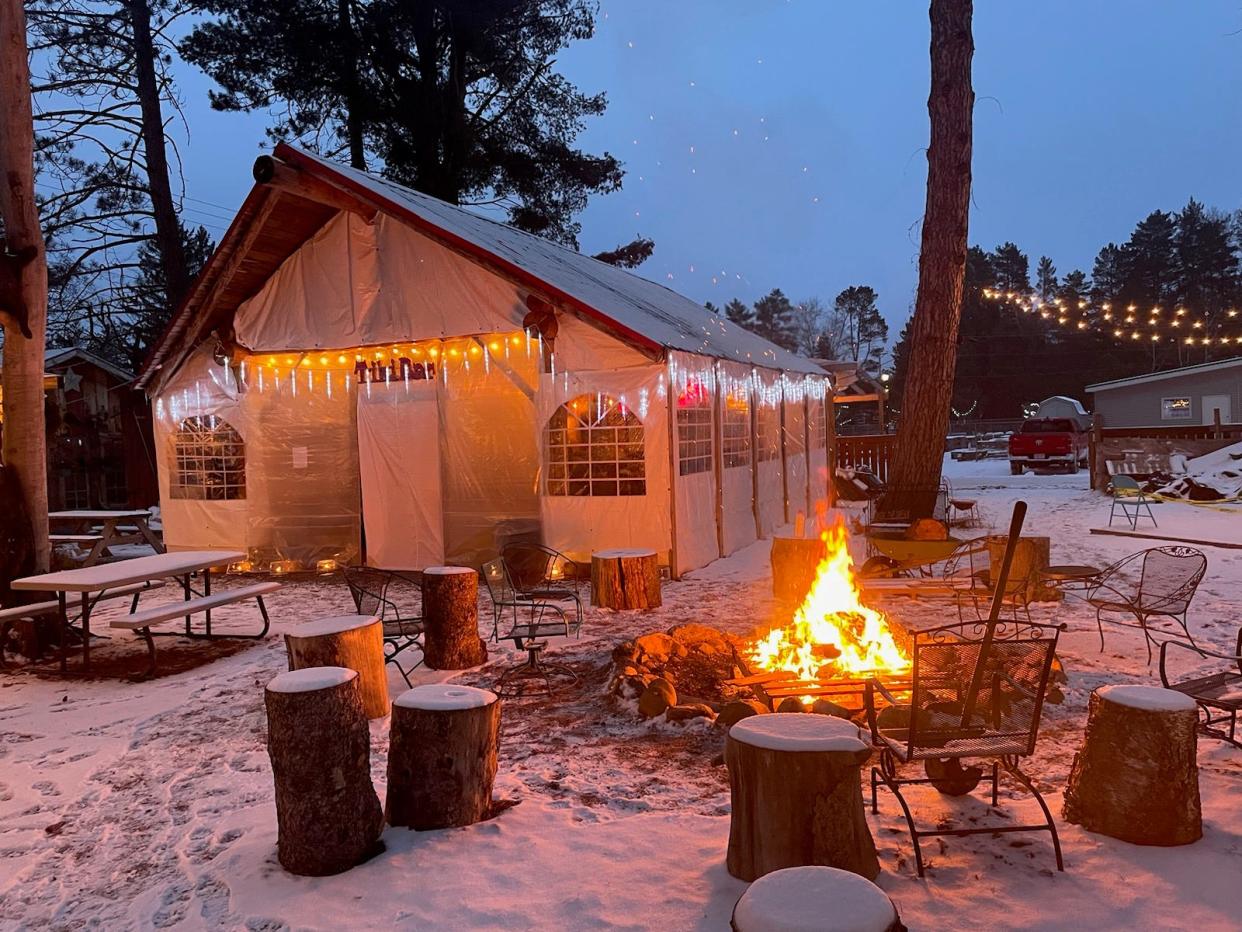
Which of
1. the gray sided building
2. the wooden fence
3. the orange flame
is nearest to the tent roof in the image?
the orange flame

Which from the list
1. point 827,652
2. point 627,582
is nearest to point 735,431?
point 627,582

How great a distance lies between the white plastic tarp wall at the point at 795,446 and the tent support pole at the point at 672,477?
18.4 ft

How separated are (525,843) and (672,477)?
6.28m

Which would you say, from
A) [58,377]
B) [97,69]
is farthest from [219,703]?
[97,69]

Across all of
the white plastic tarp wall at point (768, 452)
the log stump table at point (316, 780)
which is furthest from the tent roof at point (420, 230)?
the log stump table at point (316, 780)

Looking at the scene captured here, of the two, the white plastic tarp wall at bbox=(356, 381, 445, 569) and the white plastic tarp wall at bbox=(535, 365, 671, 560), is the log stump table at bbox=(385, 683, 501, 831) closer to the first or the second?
the white plastic tarp wall at bbox=(535, 365, 671, 560)

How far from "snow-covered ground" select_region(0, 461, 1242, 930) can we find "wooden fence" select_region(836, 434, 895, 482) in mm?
A: 16264

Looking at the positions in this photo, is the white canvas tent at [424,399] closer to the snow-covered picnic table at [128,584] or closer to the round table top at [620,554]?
the round table top at [620,554]

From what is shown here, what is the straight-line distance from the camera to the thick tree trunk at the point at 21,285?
763 centimetres

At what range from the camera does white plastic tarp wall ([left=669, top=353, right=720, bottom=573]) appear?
1002 centimetres

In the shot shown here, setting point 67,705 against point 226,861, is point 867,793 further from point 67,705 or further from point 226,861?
point 67,705

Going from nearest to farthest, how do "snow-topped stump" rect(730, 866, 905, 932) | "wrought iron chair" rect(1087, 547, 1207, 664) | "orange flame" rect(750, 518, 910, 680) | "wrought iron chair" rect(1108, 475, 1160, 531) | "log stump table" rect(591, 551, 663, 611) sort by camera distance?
"snow-topped stump" rect(730, 866, 905, 932), "orange flame" rect(750, 518, 910, 680), "wrought iron chair" rect(1087, 547, 1207, 664), "log stump table" rect(591, 551, 663, 611), "wrought iron chair" rect(1108, 475, 1160, 531)

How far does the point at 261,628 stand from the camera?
8.55 metres

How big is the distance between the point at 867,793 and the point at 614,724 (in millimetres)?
1716
